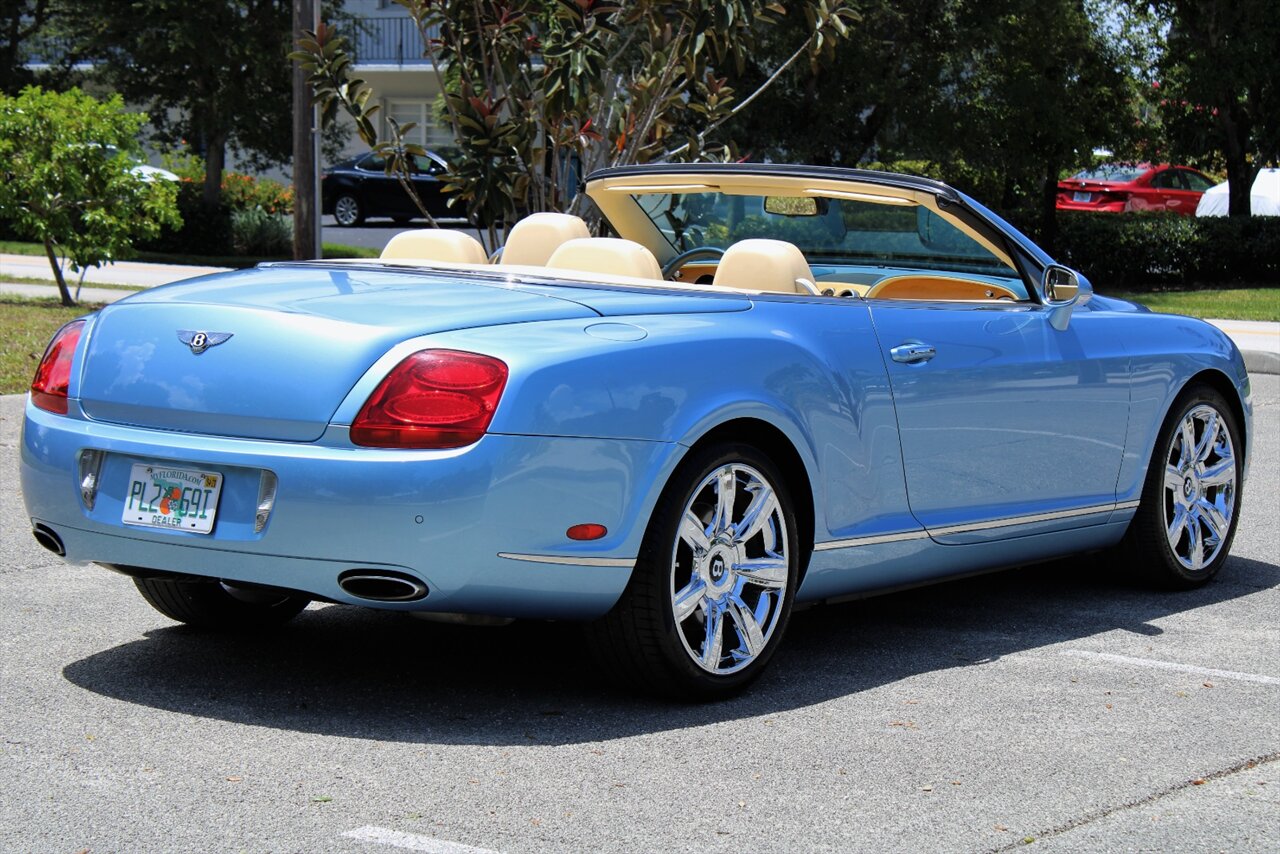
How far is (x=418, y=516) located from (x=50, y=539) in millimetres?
1222


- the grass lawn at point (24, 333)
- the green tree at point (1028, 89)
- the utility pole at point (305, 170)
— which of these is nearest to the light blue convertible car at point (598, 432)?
the grass lawn at point (24, 333)

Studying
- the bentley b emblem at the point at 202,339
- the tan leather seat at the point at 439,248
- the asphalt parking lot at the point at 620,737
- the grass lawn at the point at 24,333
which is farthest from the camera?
the grass lawn at the point at 24,333

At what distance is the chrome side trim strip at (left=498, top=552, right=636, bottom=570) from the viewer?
14.6ft

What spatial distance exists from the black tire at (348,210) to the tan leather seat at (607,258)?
30602 mm

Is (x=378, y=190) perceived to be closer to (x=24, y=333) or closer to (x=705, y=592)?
(x=24, y=333)

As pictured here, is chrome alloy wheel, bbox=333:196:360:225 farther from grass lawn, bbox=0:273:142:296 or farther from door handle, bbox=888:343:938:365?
door handle, bbox=888:343:938:365

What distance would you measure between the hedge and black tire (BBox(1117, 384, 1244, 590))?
18.8 metres

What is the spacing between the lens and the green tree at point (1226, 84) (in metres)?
26.0

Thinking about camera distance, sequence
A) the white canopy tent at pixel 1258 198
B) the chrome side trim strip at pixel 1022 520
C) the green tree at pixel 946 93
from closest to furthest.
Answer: the chrome side trim strip at pixel 1022 520 → the green tree at pixel 946 93 → the white canopy tent at pixel 1258 198

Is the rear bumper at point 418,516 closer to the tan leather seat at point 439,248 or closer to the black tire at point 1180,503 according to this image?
the tan leather seat at point 439,248

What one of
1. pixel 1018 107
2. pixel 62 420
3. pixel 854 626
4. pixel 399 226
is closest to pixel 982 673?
pixel 854 626

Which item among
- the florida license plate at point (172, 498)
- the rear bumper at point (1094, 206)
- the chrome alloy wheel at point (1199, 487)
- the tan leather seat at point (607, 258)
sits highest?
the rear bumper at point (1094, 206)

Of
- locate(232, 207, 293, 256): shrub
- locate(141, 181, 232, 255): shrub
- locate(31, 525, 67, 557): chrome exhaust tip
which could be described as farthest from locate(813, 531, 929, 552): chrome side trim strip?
locate(141, 181, 232, 255): shrub

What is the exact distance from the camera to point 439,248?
5914mm
